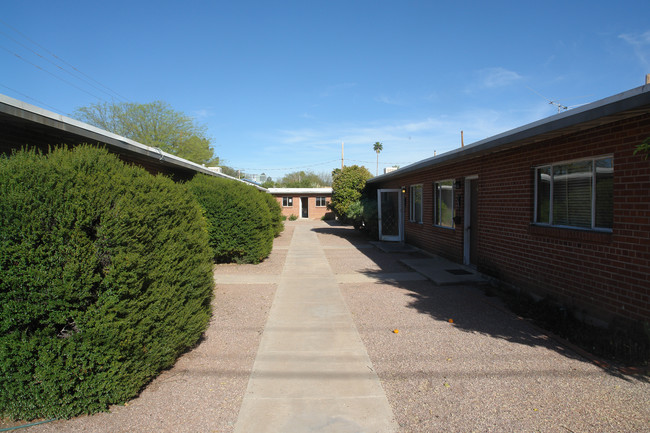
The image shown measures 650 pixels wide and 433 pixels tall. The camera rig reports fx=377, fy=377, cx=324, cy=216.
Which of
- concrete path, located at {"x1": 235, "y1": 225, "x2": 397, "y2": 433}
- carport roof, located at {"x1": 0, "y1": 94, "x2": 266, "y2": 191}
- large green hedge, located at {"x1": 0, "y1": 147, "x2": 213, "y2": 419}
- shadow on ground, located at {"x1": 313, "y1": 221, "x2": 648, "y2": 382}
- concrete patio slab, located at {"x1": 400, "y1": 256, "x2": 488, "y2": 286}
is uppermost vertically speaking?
carport roof, located at {"x1": 0, "y1": 94, "x2": 266, "y2": 191}

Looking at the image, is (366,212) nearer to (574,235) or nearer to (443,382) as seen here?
(574,235)

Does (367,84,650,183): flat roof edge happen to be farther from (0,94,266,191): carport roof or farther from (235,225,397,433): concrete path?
(0,94,266,191): carport roof

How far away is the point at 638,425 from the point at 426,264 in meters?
7.27

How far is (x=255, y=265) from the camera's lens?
435 inches

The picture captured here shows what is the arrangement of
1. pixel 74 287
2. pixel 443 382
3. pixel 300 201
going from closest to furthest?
pixel 74 287, pixel 443 382, pixel 300 201

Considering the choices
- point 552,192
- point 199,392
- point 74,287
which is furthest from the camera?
point 552,192

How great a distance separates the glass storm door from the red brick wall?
22.3 ft

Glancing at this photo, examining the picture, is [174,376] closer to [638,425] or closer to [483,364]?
[483,364]

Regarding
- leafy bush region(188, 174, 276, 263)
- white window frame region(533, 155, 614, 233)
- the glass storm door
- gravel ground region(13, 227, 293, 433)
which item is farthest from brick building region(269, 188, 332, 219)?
gravel ground region(13, 227, 293, 433)

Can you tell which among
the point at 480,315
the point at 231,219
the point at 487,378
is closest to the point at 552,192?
the point at 480,315

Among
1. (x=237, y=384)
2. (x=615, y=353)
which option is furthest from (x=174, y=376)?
(x=615, y=353)

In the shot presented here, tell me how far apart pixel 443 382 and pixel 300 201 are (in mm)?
33262

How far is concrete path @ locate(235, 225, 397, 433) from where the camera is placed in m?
3.19

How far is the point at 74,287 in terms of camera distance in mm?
3027
